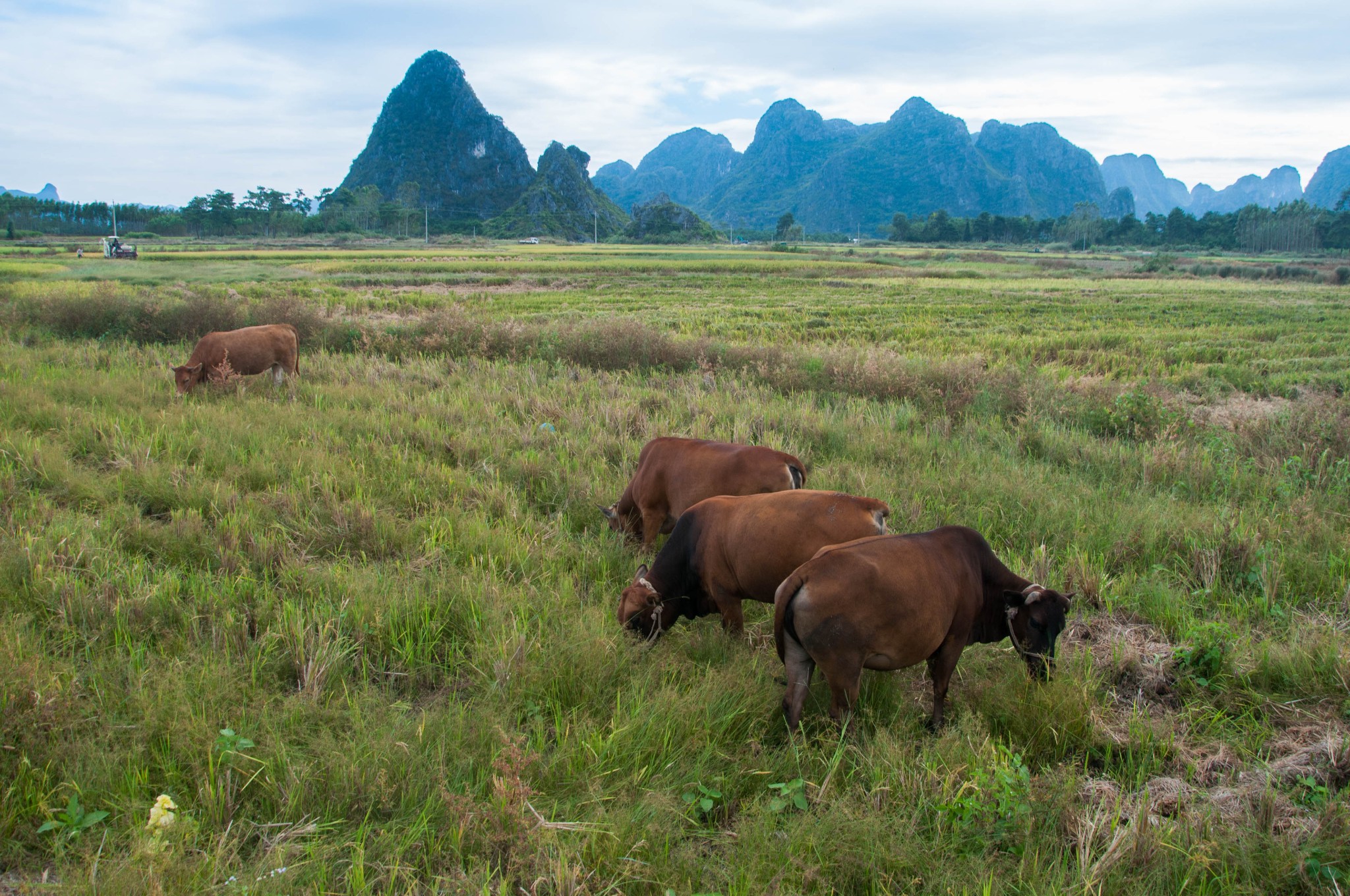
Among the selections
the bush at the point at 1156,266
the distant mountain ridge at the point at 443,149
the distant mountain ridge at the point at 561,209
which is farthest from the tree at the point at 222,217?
the bush at the point at 1156,266

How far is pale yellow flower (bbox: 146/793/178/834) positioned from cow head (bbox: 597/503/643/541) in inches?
133

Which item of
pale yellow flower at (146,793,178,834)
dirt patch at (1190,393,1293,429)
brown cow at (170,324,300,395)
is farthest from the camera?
brown cow at (170,324,300,395)

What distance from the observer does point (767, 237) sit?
14275 cm

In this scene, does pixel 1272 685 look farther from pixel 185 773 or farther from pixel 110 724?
pixel 110 724

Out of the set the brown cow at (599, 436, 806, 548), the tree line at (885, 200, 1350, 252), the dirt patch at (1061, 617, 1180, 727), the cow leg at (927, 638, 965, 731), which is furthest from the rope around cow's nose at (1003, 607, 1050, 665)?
the tree line at (885, 200, 1350, 252)

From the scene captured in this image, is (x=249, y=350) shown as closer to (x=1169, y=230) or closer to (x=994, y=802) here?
(x=994, y=802)

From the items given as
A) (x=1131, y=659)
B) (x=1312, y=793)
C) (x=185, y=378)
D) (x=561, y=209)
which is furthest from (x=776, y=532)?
(x=561, y=209)

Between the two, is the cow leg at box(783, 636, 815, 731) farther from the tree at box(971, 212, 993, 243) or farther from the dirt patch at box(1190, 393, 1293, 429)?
the tree at box(971, 212, 993, 243)

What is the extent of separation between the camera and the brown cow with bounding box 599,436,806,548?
17.0 ft

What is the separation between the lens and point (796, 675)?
11.4 feet

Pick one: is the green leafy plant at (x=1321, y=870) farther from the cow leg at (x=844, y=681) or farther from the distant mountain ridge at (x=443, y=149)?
the distant mountain ridge at (x=443, y=149)

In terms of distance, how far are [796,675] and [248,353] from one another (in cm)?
969

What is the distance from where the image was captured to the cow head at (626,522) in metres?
5.59

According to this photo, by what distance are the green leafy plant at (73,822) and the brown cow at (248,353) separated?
8.37 metres
